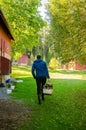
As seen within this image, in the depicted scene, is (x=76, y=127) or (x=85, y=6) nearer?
(x=76, y=127)

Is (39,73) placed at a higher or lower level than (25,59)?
lower

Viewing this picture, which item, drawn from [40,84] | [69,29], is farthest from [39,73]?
[69,29]

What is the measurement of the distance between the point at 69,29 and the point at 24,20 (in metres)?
17.3

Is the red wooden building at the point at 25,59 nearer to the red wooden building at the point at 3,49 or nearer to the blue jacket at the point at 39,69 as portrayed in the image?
the red wooden building at the point at 3,49

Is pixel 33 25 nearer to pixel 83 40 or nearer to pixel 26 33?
pixel 26 33

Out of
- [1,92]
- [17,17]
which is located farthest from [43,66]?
[17,17]

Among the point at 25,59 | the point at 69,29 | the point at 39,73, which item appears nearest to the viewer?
the point at 39,73

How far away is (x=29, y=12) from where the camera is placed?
3456 cm

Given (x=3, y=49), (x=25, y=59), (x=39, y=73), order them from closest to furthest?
(x=39, y=73) < (x=3, y=49) < (x=25, y=59)

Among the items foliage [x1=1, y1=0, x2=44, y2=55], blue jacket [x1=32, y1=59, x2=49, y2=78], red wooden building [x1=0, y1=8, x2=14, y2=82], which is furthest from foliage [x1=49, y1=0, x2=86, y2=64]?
foliage [x1=1, y1=0, x2=44, y2=55]

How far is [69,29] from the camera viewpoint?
17.1m

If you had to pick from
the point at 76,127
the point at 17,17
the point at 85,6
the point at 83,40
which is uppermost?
the point at 17,17

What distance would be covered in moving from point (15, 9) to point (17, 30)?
2232 millimetres

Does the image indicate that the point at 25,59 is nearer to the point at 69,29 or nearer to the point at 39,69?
the point at 69,29
